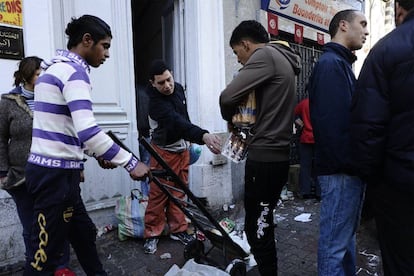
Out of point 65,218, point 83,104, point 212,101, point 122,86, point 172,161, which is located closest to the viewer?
point 83,104

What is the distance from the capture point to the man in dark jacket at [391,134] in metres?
1.62

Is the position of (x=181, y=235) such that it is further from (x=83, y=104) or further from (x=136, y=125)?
(x=83, y=104)

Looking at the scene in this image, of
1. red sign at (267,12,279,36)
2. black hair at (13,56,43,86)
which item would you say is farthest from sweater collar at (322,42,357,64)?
red sign at (267,12,279,36)

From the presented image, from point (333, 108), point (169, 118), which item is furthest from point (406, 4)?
point (169, 118)

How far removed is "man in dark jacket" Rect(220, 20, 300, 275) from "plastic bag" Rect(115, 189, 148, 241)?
64.6 inches

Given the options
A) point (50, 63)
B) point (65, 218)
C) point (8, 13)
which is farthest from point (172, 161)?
point (8, 13)

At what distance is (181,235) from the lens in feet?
12.4

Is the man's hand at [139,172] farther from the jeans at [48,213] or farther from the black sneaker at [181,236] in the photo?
the black sneaker at [181,236]

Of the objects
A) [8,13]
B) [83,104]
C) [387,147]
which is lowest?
[387,147]

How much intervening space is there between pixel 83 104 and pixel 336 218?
1.72m

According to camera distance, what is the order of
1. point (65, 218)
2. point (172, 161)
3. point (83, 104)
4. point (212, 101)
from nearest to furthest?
point (83, 104), point (65, 218), point (172, 161), point (212, 101)

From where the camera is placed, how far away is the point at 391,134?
1.68m

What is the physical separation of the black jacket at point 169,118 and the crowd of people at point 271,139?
451 millimetres

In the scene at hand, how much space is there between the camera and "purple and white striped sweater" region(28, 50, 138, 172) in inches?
73.0
